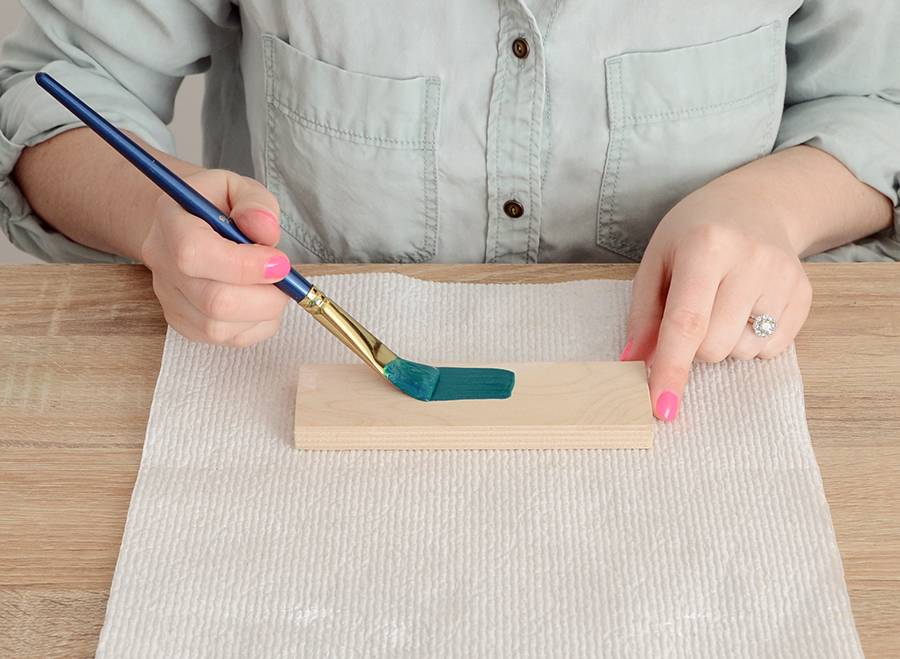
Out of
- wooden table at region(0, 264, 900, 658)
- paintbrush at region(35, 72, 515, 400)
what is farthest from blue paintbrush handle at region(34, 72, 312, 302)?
wooden table at region(0, 264, 900, 658)

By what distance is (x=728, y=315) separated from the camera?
588mm

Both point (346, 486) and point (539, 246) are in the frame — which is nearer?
point (346, 486)

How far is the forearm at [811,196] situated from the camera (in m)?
0.68

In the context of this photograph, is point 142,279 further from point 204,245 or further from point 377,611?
point 377,611

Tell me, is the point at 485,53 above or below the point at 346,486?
above

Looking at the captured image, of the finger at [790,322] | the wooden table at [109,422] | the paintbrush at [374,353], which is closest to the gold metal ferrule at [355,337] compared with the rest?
the paintbrush at [374,353]

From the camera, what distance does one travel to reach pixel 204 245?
541 millimetres

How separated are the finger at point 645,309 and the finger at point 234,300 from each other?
0.20m

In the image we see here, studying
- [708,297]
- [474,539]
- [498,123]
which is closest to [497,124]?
[498,123]

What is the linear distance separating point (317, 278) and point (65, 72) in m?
0.25

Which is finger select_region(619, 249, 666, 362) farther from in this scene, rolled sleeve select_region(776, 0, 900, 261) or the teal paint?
rolled sleeve select_region(776, 0, 900, 261)

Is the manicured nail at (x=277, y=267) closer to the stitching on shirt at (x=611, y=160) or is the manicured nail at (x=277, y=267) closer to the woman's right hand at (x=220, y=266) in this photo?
the woman's right hand at (x=220, y=266)

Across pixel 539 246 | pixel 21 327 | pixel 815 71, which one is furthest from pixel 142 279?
pixel 815 71

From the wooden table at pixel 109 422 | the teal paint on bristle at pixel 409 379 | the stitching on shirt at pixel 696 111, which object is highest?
the stitching on shirt at pixel 696 111
